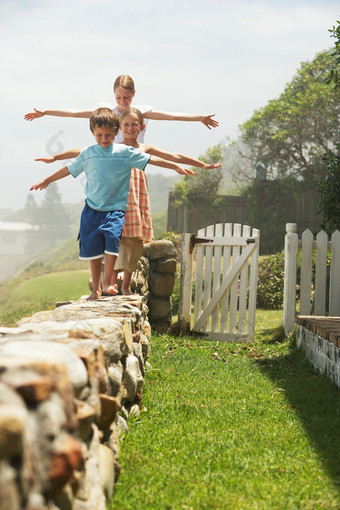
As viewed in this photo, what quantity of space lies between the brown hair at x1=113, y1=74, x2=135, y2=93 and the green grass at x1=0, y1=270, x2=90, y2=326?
24.9 ft

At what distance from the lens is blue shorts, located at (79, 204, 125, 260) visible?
12.8 feet

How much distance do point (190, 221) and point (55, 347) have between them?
17.4m

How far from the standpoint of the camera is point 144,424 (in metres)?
3.28

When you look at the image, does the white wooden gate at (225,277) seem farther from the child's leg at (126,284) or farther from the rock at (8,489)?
the rock at (8,489)

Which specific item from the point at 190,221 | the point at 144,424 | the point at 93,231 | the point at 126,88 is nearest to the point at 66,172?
the point at 93,231

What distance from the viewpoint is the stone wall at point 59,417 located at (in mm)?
1377

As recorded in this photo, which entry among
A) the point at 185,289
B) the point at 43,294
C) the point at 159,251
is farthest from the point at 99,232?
the point at 43,294

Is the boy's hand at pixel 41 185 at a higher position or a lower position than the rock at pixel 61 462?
higher

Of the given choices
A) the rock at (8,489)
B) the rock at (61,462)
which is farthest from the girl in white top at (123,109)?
the rock at (8,489)

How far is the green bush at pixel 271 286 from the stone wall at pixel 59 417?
792 centimetres

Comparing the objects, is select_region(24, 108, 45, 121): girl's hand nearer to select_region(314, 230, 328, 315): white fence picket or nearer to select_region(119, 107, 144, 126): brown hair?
select_region(119, 107, 144, 126): brown hair

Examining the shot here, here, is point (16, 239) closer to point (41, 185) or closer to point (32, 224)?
point (32, 224)

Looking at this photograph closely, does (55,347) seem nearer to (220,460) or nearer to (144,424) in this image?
(220,460)

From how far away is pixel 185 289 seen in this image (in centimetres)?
698
